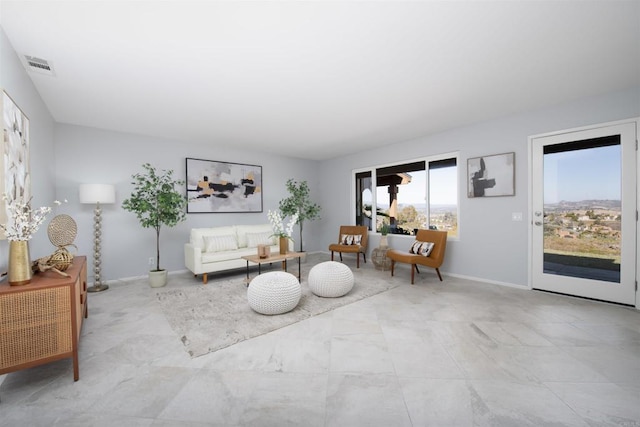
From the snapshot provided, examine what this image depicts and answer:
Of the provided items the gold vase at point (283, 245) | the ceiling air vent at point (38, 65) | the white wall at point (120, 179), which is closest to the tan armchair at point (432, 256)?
the gold vase at point (283, 245)

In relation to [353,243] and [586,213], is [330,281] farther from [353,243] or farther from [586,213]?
[586,213]

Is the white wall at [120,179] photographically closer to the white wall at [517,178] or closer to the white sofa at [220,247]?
the white sofa at [220,247]

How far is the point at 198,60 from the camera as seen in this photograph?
2422 millimetres

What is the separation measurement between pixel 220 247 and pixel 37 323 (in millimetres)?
3088

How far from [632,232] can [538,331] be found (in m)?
1.89

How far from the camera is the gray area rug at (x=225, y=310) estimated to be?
8.05 ft

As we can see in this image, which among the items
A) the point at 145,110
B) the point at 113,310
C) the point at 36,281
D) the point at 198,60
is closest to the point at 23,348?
the point at 36,281

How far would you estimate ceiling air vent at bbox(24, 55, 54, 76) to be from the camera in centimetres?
238

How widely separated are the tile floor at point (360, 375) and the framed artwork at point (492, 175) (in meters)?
1.87

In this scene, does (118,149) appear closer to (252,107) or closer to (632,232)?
(252,107)

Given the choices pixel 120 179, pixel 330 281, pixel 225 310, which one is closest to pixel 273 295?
pixel 225 310

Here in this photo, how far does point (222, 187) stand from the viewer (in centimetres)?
560

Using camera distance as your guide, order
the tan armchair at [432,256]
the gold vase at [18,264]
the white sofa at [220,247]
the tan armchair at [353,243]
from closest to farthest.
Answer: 1. the gold vase at [18,264]
2. the tan armchair at [432,256]
3. the white sofa at [220,247]
4. the tan armchair at [353,243]

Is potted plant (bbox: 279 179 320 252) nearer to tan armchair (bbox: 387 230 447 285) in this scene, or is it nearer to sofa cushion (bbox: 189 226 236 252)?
sofa cushion (bbox: 189 226 236 252)
